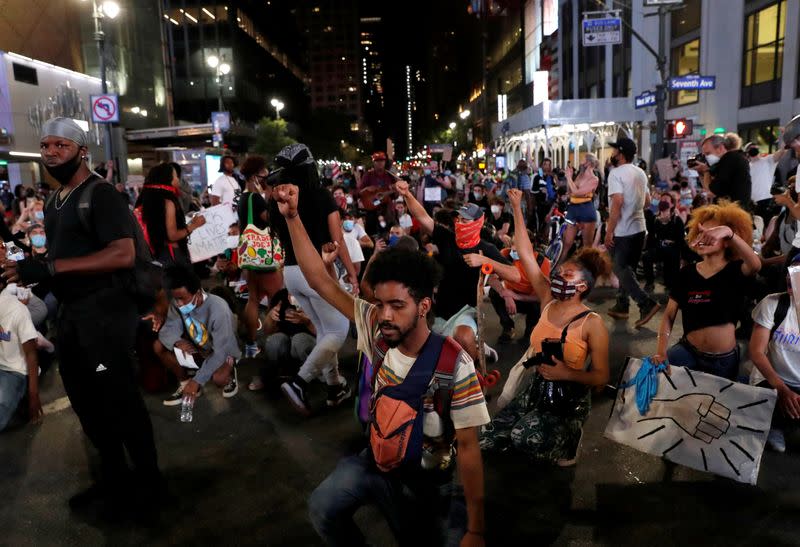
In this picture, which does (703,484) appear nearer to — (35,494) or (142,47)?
(35,494)

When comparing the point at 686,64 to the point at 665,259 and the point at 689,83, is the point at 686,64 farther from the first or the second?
the point at 665,259

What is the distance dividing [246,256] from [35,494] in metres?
2.87

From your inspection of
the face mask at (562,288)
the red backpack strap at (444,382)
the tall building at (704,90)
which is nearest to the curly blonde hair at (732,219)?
the face mask at (562,288)

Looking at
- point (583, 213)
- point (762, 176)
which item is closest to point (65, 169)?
point (583, 213)

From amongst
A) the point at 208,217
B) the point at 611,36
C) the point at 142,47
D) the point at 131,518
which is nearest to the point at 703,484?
the point at 131,518

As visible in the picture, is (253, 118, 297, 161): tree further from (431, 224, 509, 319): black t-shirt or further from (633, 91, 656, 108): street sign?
(431, 224, 509, 319): black t-shirt

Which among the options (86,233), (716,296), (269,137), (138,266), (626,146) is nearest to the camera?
(86,233)

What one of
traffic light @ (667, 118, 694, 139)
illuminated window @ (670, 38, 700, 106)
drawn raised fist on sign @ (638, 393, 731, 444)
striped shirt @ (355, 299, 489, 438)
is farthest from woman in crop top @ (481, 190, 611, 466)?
illuminated window @ (670, 38, 700, 106)

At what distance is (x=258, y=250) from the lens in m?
6.29

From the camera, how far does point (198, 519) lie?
369cm

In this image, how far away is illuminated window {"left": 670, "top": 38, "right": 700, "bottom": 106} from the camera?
1112 inches

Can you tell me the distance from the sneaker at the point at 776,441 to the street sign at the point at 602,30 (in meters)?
15.7

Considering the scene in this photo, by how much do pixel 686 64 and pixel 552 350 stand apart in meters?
30.3

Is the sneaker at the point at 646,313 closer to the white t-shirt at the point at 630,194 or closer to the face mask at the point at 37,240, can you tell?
the white t-shirt at the point at 630,194
